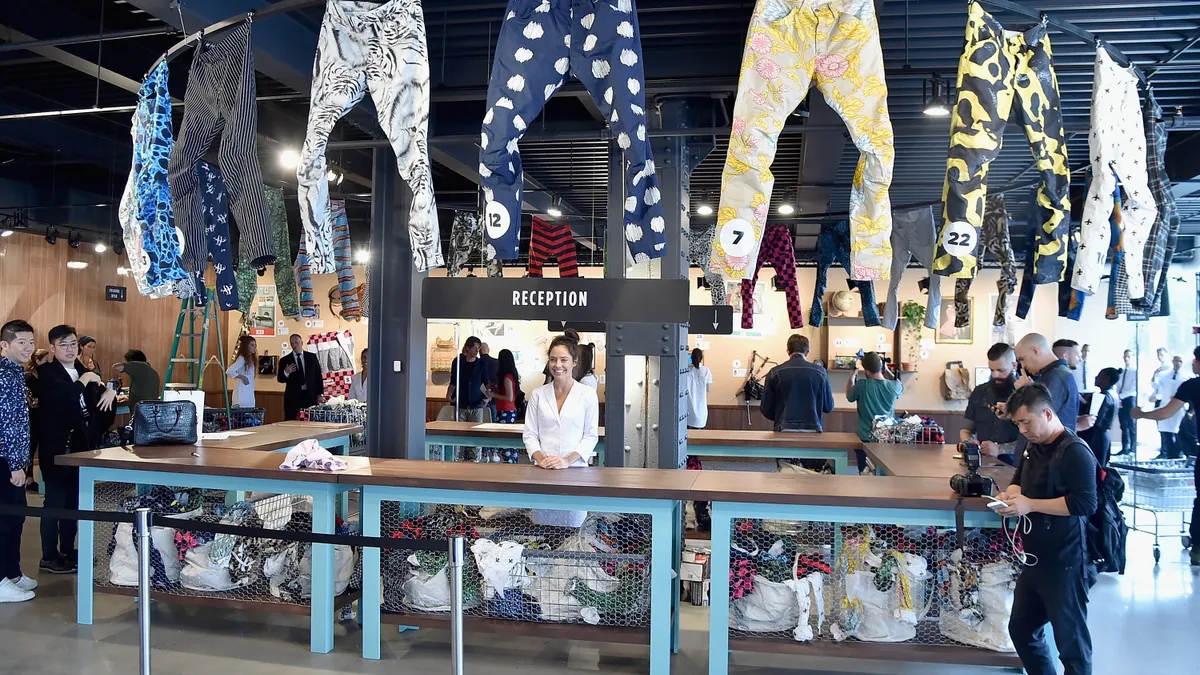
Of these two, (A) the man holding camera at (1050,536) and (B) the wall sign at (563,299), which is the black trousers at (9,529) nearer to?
(B) the wall sign at (563,299)

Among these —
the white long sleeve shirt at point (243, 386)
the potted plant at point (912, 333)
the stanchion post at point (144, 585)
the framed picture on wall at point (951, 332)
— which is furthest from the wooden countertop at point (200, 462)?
the framed picture on wall at point (951, 332)

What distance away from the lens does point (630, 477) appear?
4082 millimetres

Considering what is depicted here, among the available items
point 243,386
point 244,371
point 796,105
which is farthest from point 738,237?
point 243,386

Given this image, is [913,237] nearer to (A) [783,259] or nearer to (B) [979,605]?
(A) [783,259]

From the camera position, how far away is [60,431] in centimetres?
559

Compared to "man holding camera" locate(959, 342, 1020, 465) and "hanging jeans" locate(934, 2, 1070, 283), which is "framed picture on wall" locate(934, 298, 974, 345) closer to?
"man holding camera" locate(959, 342, 1020, 465)

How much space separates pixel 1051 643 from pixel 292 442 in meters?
4.98

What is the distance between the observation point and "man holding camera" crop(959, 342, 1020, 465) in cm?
539

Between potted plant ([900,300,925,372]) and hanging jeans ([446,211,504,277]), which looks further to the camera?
potted plant ([900,300,925,372])

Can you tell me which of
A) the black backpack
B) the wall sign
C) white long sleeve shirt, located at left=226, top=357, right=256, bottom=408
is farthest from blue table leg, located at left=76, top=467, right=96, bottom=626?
the black backpack

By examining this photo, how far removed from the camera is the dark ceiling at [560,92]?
4.95 m

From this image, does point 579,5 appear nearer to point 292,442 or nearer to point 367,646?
point 367,646

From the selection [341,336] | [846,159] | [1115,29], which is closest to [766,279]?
[846,159]

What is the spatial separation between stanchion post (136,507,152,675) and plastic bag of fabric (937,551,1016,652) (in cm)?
361
